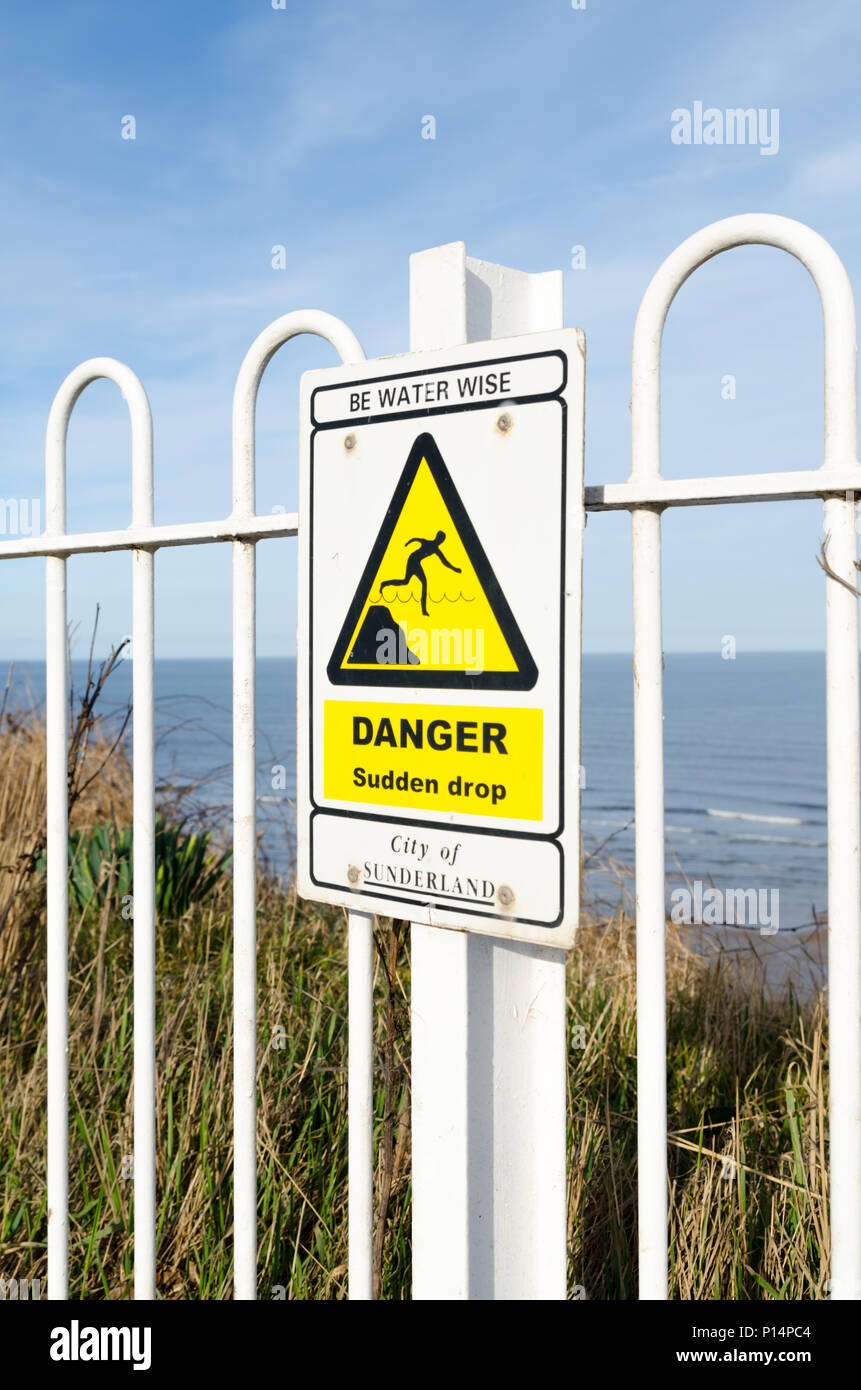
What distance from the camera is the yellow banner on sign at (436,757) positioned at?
128cm

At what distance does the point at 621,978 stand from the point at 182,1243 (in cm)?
182

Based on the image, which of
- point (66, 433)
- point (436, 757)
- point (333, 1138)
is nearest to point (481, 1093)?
point (436, 757)

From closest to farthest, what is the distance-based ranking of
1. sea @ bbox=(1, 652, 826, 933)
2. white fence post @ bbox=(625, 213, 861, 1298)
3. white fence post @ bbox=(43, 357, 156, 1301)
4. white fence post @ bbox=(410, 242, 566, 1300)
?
1. white fence post @ bbox=(625, 213, 861, 1298)
2. white fence post @ bbox=(410, 242, 566, 1300)
3. white fence post @ bbox=(43, 357, 156, 1301)
4. sea @ bbox=(1, 652, 826, 933)

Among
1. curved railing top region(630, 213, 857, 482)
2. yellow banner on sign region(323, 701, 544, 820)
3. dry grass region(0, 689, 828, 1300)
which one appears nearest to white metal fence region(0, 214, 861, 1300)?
curved railing top region(630, 213, 857, 482)

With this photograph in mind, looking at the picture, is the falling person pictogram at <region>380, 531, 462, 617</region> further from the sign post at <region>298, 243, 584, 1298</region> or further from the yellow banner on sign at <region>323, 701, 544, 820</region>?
the yellow banner on sign at <region>323, 701, 544, 820</region>

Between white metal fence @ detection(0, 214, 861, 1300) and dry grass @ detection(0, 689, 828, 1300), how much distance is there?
26cm

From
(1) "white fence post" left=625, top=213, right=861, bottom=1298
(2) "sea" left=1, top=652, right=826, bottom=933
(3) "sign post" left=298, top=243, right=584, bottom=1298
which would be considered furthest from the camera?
(2) "sea" left=1, top=652, right=826, bottom=933

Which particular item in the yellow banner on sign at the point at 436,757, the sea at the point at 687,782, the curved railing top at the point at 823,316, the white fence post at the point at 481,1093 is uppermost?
the curved railing top at the point at 823,316

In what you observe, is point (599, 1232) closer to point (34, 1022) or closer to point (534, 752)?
point (534, 752)

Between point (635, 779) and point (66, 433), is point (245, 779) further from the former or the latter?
point (66, 433)

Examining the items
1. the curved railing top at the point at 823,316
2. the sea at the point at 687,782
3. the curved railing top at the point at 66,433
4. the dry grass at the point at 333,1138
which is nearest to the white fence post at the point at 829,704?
the curved railing top at the point at 823,316

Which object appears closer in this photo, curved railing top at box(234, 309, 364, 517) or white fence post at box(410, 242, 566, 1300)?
white fence post at box(410, 242, 566, 1300)

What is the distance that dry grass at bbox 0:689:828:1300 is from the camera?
2.03m

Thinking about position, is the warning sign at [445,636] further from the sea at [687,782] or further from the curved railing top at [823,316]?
the sea at [687,782]
